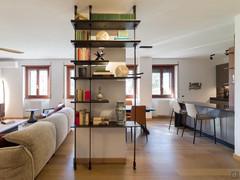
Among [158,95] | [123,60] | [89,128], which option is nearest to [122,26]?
[123,60]

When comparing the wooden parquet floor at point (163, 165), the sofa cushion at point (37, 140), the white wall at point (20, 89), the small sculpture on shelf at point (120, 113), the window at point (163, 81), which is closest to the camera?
the sofa cushion at point (37, 140)

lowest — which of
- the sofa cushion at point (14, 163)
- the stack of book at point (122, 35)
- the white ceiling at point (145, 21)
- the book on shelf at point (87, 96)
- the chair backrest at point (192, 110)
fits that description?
the sofa cushion at point (14, 163)

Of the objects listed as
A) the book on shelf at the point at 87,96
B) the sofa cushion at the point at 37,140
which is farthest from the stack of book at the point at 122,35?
the sofa cushion at the point at 37,140

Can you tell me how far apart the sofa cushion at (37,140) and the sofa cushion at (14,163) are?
0.44ft

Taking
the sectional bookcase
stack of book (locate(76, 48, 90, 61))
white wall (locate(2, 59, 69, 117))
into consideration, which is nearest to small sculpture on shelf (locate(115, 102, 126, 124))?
the sectional bookcase

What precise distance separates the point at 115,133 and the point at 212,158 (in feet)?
5.88

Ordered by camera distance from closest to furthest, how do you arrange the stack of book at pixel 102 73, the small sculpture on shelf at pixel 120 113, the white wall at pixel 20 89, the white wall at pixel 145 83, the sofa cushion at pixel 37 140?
1. the sofa cushion at pixel 37 140
2. the stack of book at pixel 102 73
3. the small sculpture on shelf at pixel 120 113
4. the white wall at pixel 145 83
5. the white wall at pixel 20 89

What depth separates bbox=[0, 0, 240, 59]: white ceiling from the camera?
129 inches

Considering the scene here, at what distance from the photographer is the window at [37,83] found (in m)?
8.84

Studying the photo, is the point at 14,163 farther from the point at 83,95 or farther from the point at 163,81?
the point at 163,81

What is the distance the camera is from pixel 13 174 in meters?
2.29

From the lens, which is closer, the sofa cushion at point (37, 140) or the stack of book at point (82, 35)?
the sofa cushion at point (37, 140)

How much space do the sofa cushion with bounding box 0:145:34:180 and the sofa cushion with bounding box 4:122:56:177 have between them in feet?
0.44

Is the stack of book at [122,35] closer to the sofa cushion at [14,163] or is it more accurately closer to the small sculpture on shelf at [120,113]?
the small sculpture on shelf at [120,113]
